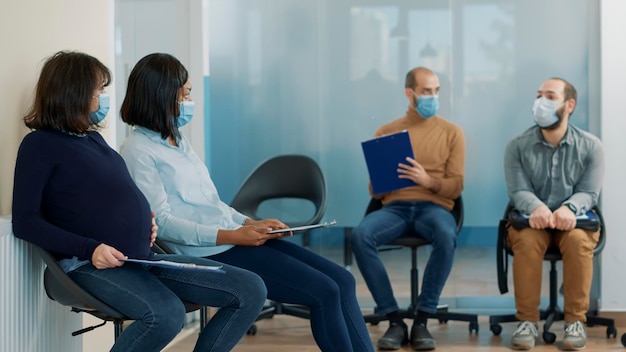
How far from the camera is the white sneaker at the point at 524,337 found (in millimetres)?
4355

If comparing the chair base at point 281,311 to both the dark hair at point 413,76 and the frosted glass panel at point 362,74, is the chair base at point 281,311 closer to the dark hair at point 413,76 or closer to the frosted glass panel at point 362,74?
the frosted glass panel at point 362,74

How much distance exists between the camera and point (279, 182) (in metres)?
5.02

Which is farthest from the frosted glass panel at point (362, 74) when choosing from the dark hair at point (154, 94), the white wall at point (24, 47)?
the dark hair at point (154, 94)

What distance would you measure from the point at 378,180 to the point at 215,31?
149 centimetres

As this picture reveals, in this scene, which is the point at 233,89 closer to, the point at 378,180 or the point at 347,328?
the point at 378,180

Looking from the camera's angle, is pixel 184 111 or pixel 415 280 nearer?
pixel 184 111

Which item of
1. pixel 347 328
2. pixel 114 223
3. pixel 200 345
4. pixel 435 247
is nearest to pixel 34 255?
pixel 114 223

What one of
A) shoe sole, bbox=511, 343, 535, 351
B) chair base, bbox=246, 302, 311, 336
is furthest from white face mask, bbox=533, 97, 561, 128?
chair base, bbox=246, 302, 311, 336

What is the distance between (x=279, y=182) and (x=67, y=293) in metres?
2.32

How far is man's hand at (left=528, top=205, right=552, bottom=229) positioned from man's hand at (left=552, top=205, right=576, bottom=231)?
0.09 feet

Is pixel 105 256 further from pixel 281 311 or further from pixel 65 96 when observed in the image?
pixel 281 311

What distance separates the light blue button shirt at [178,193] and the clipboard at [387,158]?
4.70ft

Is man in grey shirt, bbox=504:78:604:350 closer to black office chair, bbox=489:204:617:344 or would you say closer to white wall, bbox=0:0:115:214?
black office chair, bbox=489:204:617:344

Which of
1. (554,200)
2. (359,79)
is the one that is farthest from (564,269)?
(359,79)
